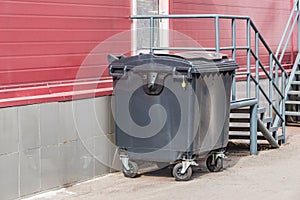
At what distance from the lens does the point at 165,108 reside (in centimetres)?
823

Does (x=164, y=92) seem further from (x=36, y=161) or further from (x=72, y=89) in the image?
(x=36, y=161)

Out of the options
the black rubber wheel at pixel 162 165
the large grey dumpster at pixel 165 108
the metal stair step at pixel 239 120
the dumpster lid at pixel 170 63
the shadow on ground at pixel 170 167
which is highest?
the dumpster lid at pixel 170 63

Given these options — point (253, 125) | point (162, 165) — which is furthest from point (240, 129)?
point (162, 165)

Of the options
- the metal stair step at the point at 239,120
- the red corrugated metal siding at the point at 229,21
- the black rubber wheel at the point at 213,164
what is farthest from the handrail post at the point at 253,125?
the red corrugated metal siding at the point at 229,21

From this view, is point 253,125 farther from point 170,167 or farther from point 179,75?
point 179,75

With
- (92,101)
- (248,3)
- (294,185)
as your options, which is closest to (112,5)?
(92,101)

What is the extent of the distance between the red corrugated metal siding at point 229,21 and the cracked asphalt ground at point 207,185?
95.8 inches

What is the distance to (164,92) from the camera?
8219 millimetres

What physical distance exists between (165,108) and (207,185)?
103cm

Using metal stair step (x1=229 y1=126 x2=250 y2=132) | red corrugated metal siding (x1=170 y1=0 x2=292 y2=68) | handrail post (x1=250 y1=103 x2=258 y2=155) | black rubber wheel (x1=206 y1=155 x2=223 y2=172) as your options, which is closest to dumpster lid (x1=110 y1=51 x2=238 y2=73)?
black rubber wheel (x1=206 y1=155 x2=223 y2=172)

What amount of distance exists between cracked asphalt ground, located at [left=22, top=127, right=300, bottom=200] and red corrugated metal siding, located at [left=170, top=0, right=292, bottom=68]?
7.98ft

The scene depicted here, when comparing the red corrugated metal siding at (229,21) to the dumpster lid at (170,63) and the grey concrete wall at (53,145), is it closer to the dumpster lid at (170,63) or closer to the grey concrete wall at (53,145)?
the dumpster lid at (170,63)

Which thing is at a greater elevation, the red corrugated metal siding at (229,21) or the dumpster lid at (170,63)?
the red corrugated metal siding at (229,21)

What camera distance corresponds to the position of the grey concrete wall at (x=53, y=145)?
720 cm
